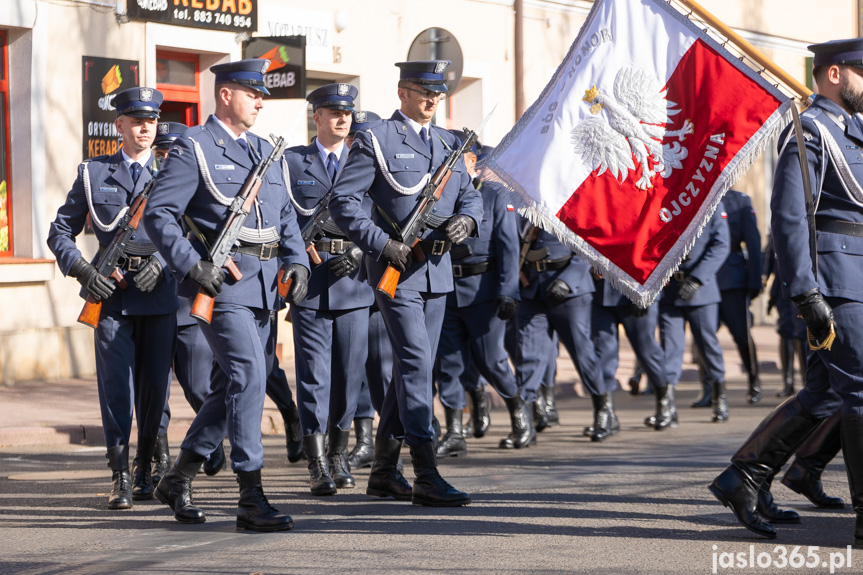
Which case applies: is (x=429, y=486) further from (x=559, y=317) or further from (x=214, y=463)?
(x=559, y=317)

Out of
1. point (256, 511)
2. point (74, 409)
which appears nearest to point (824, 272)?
point (256, 511)

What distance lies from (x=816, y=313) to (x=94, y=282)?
3.74m

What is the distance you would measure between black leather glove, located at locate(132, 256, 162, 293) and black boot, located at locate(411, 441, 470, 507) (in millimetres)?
1586

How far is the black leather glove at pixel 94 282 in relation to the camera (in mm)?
7164

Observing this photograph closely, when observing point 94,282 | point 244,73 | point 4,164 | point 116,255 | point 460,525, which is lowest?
point 460,525

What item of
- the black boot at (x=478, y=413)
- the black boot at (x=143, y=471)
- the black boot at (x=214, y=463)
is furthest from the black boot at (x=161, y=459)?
the black boot at (x=478, y=413)

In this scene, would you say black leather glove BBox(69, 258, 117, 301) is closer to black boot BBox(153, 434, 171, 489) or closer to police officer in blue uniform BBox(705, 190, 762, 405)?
black boot BBox(153, 434, 171, 489)

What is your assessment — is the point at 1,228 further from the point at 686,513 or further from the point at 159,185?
the point at 686,513

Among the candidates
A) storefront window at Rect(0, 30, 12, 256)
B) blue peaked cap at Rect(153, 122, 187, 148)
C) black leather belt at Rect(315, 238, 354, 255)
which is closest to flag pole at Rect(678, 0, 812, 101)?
black leather belt at Rect(315, 238, 354, 255)

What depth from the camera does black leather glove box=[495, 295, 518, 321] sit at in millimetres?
8992

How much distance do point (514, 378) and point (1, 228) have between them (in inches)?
258

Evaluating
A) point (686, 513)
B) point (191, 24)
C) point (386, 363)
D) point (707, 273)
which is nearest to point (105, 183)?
point (386, 363)

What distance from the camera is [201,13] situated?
1502cm

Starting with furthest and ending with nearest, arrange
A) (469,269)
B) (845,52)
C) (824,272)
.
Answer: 1. (469,269)
2. (845,52)
3. (824,272)
